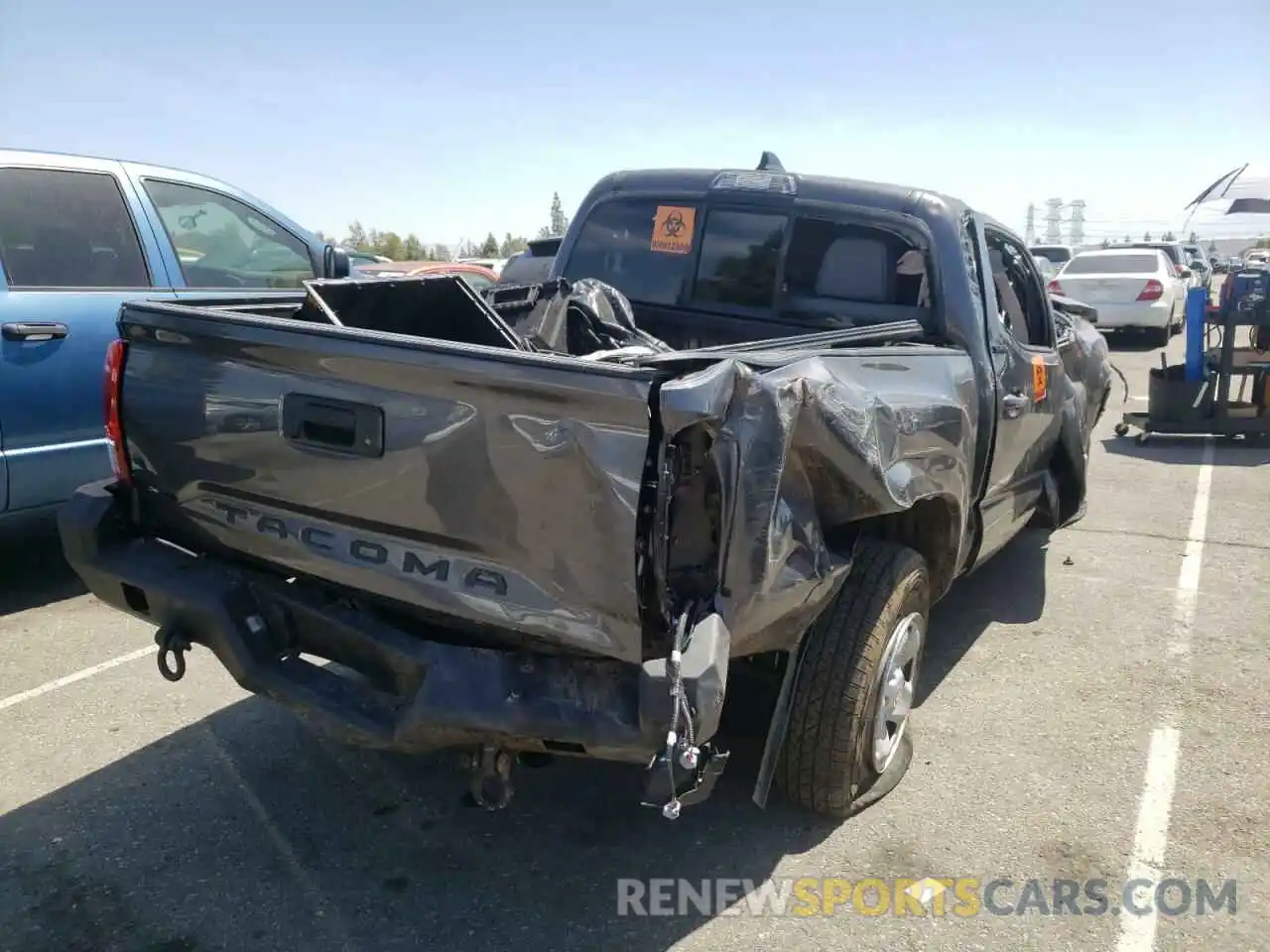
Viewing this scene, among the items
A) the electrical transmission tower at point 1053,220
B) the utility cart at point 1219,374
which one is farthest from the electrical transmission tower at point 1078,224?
the utility cart at point 1219,374

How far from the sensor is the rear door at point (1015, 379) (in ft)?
13.2

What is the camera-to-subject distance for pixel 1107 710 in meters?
3.94

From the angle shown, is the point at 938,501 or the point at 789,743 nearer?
the point at 789,743

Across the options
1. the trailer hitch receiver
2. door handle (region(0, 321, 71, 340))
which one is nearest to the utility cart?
door handle (region(0, 321, 71, 340))

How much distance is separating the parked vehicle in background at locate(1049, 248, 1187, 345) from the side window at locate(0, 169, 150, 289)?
13.6 meters

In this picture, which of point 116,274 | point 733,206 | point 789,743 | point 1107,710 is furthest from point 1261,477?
point 116,274

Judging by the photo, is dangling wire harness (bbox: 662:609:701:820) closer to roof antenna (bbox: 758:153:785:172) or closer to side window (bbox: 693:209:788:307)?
side window (bbox: 693:209:788:307)

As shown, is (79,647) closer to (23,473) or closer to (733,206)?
(23,473)

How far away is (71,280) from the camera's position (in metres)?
4.86

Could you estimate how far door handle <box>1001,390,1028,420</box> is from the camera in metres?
3.98

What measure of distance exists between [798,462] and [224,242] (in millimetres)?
4492

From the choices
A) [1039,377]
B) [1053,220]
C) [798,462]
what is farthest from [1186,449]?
[1053,220]

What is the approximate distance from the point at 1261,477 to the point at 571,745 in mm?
7448

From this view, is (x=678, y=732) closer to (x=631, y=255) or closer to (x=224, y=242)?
(x=631, y=255)
